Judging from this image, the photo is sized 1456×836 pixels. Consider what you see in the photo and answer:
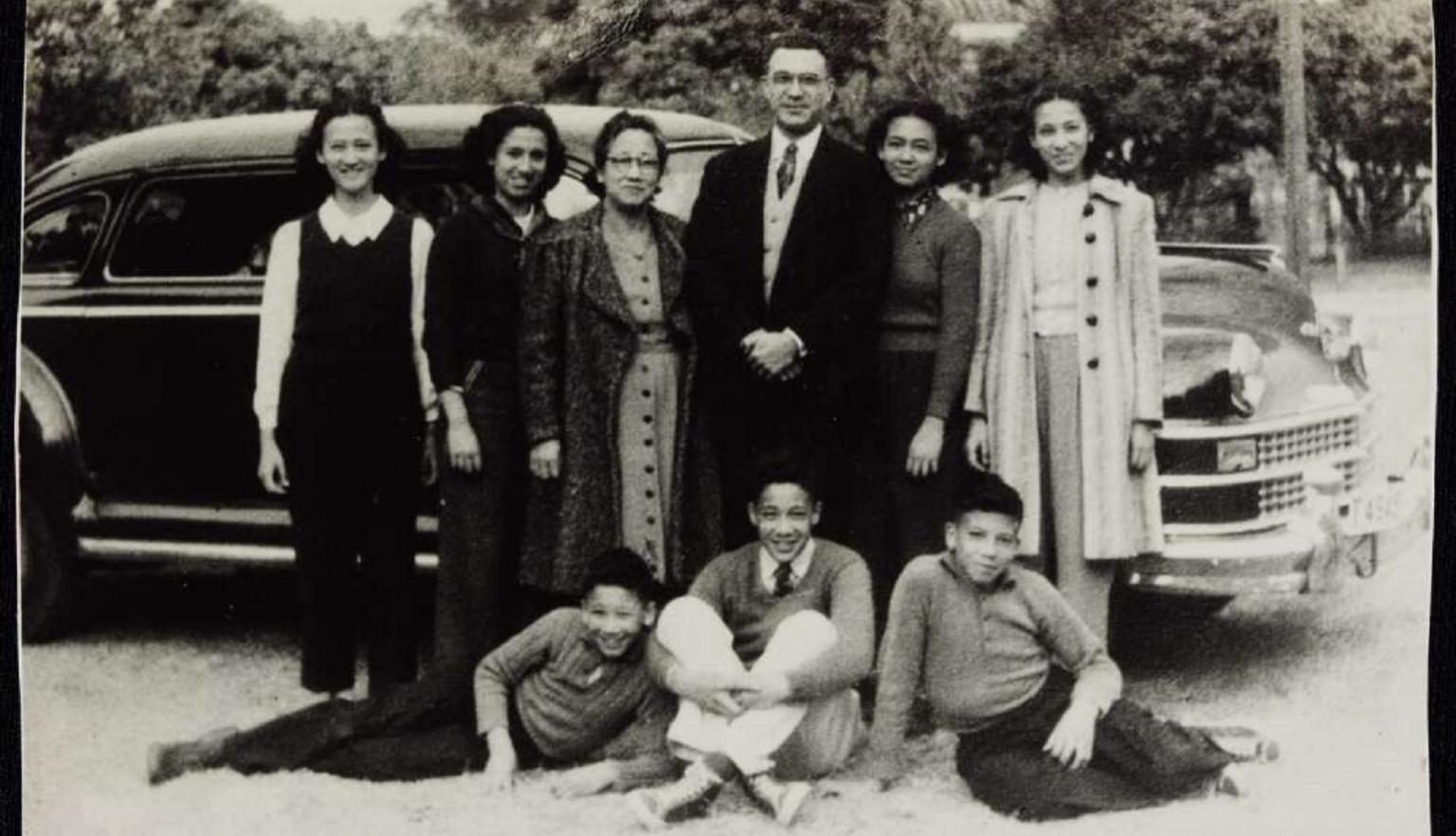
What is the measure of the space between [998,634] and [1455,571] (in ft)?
3.81

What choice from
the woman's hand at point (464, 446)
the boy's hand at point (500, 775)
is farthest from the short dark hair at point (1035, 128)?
the boy's hand at point (500, 775)

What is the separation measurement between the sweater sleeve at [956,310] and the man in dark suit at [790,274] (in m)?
0.15

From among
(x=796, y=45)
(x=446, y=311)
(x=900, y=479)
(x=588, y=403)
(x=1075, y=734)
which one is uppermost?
(x=796, y=45)

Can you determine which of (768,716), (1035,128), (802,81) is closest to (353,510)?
(768,716)

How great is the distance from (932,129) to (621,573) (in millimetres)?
1232

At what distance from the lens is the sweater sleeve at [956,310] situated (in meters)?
3.68

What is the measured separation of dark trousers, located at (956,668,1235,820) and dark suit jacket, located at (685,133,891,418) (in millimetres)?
858

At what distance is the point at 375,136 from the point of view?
12.4 feet

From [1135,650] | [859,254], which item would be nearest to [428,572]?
[859,254]

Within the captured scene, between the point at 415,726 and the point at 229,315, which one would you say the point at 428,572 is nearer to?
the point at 415,726

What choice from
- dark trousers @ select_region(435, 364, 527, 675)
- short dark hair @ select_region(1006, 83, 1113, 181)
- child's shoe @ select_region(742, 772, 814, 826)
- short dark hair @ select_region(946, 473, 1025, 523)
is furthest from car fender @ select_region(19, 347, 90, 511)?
short dark hair @ select_region(1006, 83, 1113, 181)

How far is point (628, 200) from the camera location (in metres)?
3.66

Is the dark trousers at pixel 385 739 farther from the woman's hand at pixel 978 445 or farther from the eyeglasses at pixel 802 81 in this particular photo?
the eyeglasses at pixel 802 81

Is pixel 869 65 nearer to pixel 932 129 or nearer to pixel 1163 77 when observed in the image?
pixel 932 129
